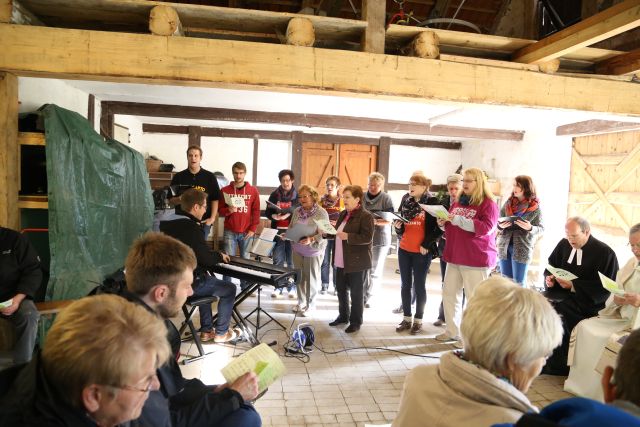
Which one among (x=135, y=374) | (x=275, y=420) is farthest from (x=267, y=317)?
(x=135, y=374)

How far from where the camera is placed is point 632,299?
9.86ft

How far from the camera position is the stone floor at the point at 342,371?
2.89 metres

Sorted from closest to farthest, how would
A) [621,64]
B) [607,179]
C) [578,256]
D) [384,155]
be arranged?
[621,64], [578,256], [607,179], [384,155]

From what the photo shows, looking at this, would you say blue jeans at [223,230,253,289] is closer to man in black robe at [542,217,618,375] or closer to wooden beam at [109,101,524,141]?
wooden beam at [109,101,524,141]

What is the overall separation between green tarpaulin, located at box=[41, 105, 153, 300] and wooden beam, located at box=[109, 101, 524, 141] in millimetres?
2571

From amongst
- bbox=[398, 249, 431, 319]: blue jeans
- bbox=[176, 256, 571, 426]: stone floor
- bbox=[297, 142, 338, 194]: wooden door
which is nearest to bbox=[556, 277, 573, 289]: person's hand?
bbox=[176, 256, 571, 426]: stone floor

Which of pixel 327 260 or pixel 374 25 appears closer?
pixel 374 25

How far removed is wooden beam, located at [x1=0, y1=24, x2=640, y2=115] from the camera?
9.10ft

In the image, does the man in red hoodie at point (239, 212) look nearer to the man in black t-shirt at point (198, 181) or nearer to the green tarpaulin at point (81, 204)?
the man in black t-shirt at point (198, 181)

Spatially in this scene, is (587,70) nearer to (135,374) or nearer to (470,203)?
(470,203)

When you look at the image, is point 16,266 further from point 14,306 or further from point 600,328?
point 600,328

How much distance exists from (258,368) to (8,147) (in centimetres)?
247

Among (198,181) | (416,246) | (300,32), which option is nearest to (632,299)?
(416,246)

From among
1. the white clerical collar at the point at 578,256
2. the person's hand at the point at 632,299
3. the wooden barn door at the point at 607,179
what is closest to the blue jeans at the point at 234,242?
the white clerical collar at the point at 578,256
